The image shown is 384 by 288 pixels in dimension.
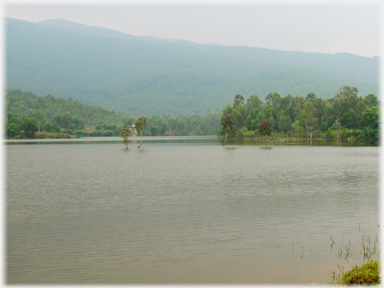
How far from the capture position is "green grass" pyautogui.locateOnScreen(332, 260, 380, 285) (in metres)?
10.7

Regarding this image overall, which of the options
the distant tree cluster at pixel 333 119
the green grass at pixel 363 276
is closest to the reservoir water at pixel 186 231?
the green grass at pixel 363 276

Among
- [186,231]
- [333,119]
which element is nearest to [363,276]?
[186,231]

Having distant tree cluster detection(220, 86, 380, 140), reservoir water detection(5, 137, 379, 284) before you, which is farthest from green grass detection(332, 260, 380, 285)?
distant tree cluster detection(220, 86, 380, 140)

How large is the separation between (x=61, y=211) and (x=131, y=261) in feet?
33.7

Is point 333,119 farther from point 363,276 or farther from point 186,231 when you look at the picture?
point 363,276

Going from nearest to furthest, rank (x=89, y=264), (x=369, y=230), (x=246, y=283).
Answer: (x=246, y=283)
(x=89, y=264)
(x=369, y=230)

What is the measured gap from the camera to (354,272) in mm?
11227

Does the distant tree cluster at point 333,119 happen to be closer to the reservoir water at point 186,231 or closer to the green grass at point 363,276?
the reservoir water at point 186,231

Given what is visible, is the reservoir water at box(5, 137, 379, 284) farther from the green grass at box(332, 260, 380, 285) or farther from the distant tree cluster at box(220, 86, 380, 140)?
the distant tree cluster at box(220, 86, 380, 140)

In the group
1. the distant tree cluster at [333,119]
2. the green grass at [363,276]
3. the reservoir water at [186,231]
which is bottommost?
the reservoir water at [186,231]

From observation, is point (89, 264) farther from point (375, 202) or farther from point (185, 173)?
point (185, 173)

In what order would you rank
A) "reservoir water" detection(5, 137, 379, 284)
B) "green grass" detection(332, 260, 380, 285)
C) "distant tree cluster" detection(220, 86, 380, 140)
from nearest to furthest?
"green grass" detection(332, 260, 380, 285) < "reservoir water" detection(5, 137, 379, 284) < "distant tree cluster" detection(220, 86, 380, 140)

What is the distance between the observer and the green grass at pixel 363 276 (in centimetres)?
1067

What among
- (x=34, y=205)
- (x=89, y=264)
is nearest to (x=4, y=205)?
(x=34, y=205)
